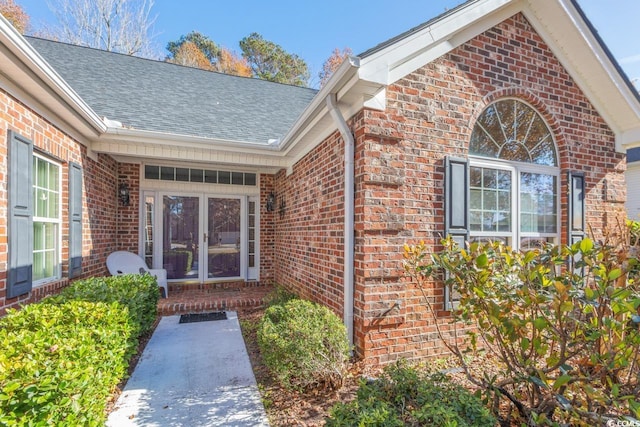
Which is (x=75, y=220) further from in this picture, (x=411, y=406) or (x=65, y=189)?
(x=411, y=406)

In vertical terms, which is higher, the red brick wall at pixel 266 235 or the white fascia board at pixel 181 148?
the white fascia board at pixel 181 148

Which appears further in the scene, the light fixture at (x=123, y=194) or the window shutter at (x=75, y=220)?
the light fixture at (x=123, y=194)

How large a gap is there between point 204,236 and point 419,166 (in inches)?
207

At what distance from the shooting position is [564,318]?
1.92 meters

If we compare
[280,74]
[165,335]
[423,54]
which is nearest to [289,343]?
[165,335]

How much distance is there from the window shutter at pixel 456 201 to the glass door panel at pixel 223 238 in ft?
16.7

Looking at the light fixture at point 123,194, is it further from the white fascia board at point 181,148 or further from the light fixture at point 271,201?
the light fixture at point 271,201

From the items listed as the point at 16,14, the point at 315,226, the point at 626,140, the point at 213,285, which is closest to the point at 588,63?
the point at 626,140

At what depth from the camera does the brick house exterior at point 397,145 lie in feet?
11.4

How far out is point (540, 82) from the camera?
4441 millimetres

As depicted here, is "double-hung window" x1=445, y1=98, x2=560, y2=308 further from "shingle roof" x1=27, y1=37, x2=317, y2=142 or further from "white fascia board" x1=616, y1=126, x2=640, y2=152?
"shingle roof" x1=27, y1=37, x2=317, y2=142

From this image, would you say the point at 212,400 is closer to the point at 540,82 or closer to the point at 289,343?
the point at 289,343

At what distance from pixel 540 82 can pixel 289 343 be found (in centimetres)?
487

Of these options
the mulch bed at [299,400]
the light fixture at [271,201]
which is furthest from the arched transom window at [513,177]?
the light fixture at [271,201]
